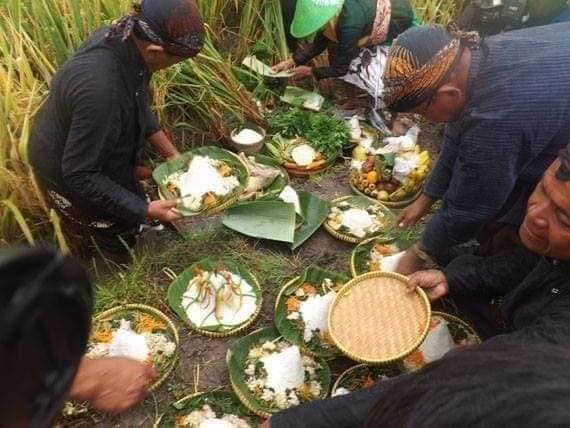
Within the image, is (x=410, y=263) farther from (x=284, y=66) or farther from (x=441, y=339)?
(x=284, y=66)

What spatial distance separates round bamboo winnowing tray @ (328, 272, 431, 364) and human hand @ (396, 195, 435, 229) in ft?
2.14

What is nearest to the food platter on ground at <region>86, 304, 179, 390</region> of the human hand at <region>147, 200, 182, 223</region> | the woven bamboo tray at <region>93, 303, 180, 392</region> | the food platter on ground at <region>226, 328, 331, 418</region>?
the woven bamboo tray at <region>93, 303, 180, 392</region>

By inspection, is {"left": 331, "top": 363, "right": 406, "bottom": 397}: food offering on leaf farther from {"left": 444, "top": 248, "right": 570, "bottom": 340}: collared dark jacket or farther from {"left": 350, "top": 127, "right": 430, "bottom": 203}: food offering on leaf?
{"left": 350, "top": 127, "right": 430, "bottom": 203}: food offering on leaf

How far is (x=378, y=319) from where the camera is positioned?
8.09 ft

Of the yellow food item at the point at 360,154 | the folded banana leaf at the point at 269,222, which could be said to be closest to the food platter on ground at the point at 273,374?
the folded banana leaf at the point at 269,222

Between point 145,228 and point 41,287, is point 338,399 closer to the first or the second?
point 41,287

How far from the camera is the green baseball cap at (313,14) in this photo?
3760 mm

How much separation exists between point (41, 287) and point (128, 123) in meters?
2.04

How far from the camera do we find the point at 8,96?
290 centimetres

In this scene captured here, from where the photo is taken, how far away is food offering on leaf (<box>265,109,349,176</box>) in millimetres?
3828

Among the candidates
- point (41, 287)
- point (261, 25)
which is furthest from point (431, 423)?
point (261, 25)

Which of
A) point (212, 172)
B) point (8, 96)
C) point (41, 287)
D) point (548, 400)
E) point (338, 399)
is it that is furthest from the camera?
point (212, 172)

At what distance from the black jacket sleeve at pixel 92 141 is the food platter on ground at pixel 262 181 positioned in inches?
34.1

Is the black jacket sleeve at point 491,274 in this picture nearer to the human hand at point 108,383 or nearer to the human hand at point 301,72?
the human hand at point 108,383
